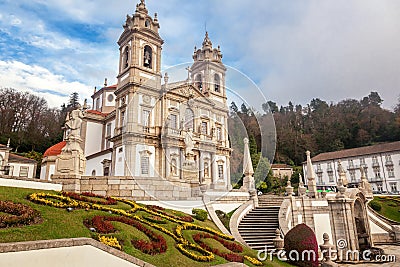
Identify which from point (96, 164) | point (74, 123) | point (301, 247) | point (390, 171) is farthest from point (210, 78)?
point (390, 171)

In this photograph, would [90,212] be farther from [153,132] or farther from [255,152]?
[153,132]

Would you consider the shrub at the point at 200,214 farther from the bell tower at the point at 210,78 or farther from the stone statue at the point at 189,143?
the bell tower at the point at 210,78

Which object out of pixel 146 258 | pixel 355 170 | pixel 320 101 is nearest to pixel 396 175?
pixel 355 170

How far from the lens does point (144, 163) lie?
99.6ft

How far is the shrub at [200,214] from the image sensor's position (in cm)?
1345

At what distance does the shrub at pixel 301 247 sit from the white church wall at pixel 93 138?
105 ft

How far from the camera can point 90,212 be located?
9117 millimetres

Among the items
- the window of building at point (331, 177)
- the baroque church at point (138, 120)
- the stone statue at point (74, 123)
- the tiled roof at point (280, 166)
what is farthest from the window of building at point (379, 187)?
the stone statue at point (74, 123)

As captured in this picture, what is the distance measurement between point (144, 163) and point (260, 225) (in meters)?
17.4

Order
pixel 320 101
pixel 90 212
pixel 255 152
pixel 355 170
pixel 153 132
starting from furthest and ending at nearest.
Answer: pixel 320 101
pixel 355 170
pixel 153 132
pixel 255 152
pixel 90 212

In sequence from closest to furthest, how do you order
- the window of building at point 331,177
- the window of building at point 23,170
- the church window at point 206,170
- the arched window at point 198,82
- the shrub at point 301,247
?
the shrub at point 301,247, the arched window at point 198,82, the church window at point 206,170, the window of building at point 23,170, the window of building at point 331,177

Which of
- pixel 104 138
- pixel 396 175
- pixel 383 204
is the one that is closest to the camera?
pixel 383 204

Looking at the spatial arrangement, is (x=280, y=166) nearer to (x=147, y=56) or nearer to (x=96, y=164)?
(x=147, y=56)

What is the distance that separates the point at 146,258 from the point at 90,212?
285 centimetres
